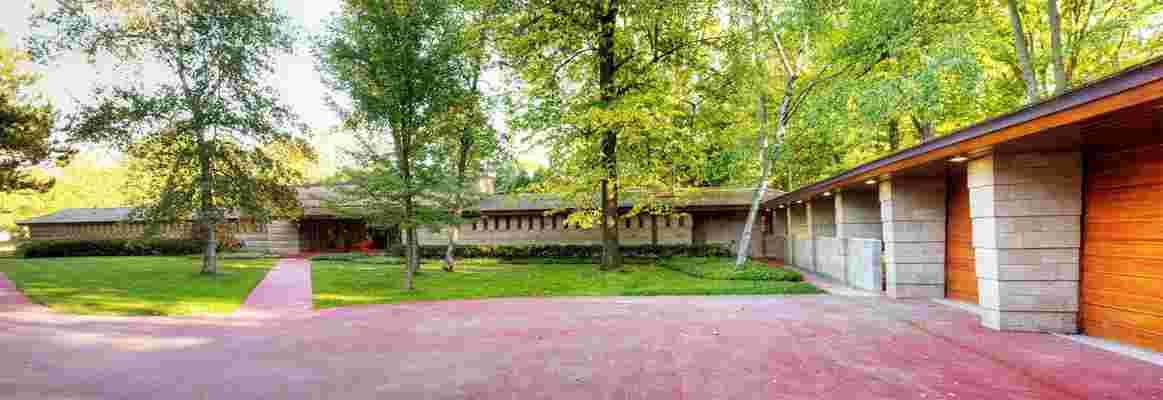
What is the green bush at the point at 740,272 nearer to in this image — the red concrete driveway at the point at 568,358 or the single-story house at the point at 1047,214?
the single-story house at the point at 1047,214

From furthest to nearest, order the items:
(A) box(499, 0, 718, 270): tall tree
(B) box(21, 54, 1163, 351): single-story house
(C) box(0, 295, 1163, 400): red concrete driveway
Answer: (A) box(499, 0, 718, 270): tall tree < (B) box(21, 54, 1163, 351): single-story house < (C) box(0, 295, 1163, 400): red concrete driveway

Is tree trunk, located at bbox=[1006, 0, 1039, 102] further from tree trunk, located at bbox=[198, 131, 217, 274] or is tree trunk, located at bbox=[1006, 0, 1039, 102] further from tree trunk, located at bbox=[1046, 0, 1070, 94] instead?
tree trunk, located at bbox=[198, 131, 217, 274]

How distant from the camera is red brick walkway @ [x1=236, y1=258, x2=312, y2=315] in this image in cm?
1120

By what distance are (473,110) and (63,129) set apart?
1271 centimetres

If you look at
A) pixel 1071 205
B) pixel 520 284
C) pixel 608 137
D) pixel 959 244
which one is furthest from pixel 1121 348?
pixel 608 137

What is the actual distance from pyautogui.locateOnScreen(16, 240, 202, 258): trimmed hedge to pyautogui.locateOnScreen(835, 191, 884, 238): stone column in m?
34.2

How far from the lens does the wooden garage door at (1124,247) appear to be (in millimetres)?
6410

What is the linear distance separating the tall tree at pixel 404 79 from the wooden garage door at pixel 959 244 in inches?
519

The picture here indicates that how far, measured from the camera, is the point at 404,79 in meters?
16.3

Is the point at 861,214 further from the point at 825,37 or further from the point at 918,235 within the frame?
the point at 825,37

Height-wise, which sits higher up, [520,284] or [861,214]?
[861,214]

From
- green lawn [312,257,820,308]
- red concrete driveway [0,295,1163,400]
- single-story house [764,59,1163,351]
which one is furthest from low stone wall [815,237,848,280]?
red concrete driveway [0,295,1163,400]

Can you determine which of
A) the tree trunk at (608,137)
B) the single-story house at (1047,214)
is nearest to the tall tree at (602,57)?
the tree trunk at (608,137)

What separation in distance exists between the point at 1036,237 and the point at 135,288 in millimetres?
20509
